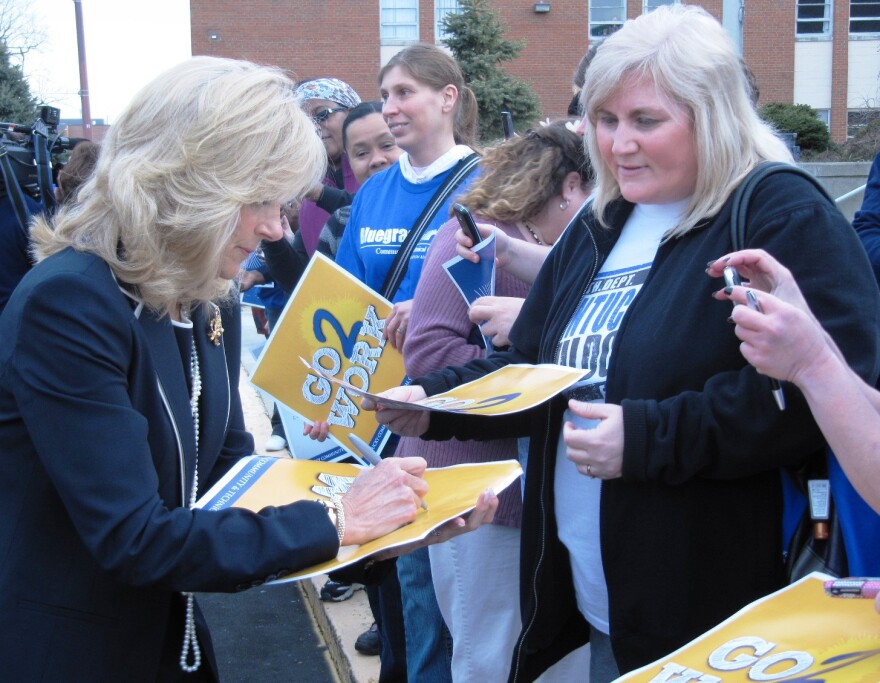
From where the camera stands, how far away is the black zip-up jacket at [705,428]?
170 cm

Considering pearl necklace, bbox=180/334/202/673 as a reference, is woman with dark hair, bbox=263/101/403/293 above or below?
above

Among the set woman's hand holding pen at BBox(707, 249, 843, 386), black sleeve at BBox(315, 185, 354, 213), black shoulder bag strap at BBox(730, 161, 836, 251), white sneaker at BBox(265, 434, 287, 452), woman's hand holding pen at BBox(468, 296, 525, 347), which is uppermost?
black shoulder bag strap at BBox(730, 161, 836, 251)

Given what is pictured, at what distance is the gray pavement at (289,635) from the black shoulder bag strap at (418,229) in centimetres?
160

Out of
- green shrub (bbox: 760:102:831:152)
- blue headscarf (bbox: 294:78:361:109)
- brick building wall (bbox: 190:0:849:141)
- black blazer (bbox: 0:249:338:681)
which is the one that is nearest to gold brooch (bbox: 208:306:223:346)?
black blazer (bbox: 0:249:338:681)

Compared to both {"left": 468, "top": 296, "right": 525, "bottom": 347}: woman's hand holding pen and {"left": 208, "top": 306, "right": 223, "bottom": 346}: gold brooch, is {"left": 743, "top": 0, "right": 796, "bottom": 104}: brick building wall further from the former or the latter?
{"left": 208, "top": 306, "right": 223, "bottom": 346}: gold brooch

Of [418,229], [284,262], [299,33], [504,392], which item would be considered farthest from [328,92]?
[299,33]

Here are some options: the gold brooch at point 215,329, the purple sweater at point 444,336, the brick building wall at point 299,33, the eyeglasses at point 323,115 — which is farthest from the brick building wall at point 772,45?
the gold brooch at point 215,329

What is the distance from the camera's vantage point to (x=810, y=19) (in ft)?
104

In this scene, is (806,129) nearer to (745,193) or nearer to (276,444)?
(276,444)

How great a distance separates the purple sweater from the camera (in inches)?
107

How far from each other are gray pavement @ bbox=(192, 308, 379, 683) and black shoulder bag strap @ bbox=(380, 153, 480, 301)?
5.25 feet

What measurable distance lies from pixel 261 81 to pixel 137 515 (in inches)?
34.7

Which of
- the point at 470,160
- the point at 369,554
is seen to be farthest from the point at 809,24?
the point at 369,554

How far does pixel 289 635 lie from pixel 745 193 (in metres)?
3.38
